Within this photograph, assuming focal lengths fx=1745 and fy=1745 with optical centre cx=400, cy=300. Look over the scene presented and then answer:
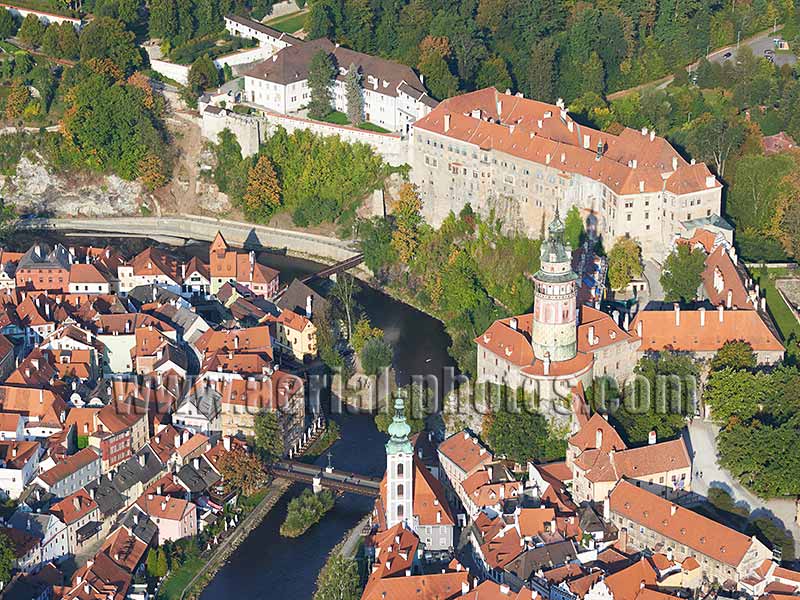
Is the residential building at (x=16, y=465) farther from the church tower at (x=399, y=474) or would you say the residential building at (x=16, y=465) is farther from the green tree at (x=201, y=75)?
the green tree at (x=201, y=75)

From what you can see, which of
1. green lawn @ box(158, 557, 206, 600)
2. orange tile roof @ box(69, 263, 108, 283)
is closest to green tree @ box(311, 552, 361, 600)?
green lawn @ box(158, 557, 206, 600)

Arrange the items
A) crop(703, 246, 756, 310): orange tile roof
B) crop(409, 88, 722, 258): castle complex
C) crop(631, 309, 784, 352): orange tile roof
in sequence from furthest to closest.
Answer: crop(409, 88, 722, 258): castle complex < crop(703, 246, 756, 310): orange tile roof < crop(631, 309, 784, 352): orange tile roof

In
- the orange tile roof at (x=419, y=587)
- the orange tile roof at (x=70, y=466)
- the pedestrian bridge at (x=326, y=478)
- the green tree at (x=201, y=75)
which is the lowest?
the orange tile roof at (x=419, y=587)

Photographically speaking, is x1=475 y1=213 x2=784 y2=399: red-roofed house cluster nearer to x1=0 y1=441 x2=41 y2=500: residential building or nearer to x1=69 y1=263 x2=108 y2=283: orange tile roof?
x1=0 y1=441 x2=41 y2=500: residential building

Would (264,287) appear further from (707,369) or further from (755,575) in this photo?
(755,575)

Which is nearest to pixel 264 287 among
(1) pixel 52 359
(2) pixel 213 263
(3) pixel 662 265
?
(2) pixel 213 263

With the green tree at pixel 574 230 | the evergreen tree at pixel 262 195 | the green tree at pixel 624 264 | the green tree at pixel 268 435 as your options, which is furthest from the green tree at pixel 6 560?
the evergreen tree at pixel 262 195
